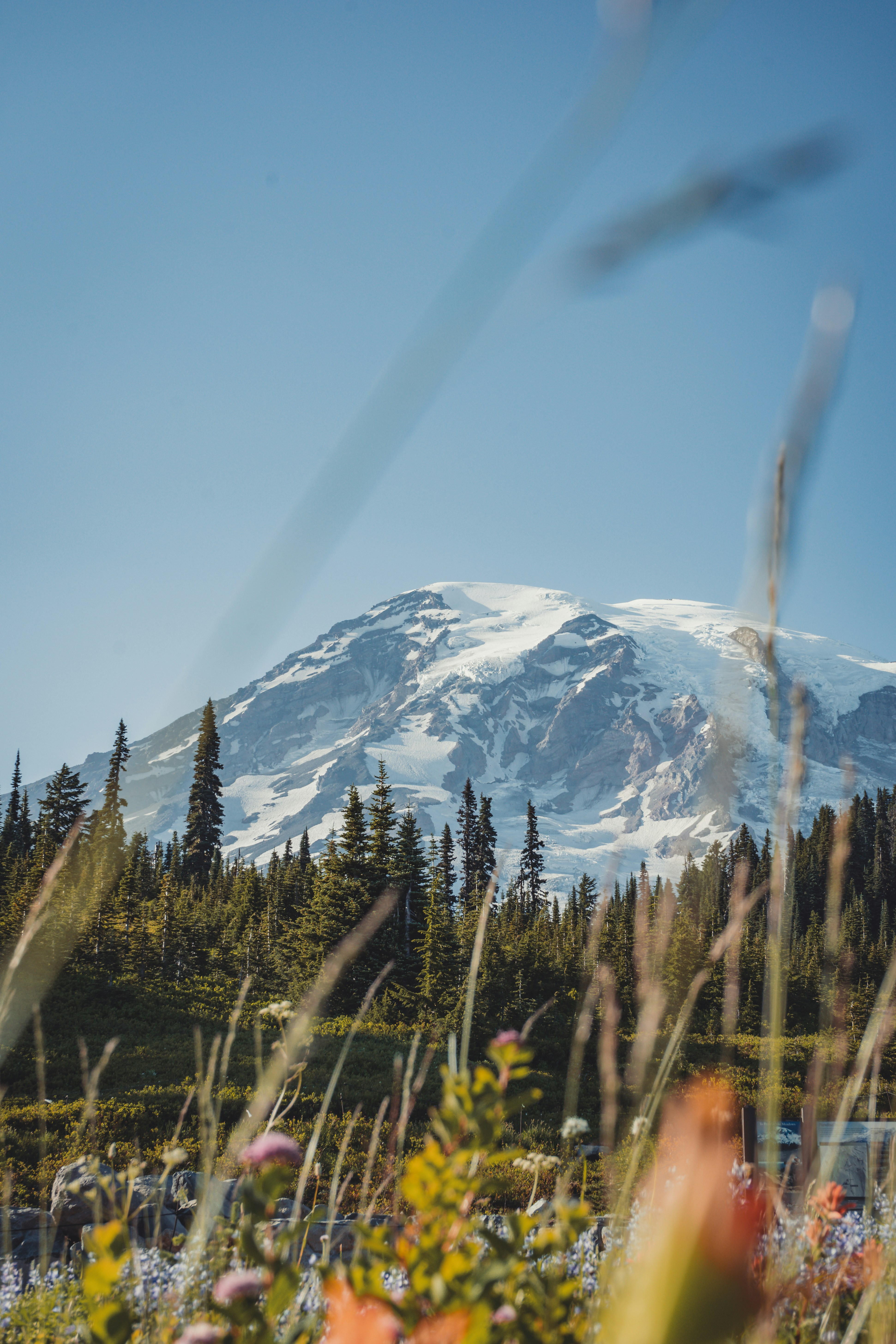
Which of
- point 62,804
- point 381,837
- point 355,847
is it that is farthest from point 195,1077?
point 62,804

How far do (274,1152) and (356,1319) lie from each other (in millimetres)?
466

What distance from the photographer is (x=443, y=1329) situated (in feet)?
3.73

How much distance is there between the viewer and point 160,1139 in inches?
411

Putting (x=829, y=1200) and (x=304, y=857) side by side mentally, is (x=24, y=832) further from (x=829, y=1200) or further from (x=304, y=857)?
(x=829, y=1200)

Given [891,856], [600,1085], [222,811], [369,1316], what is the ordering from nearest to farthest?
[369,1316], [600,1085], [222,811], [891,856]

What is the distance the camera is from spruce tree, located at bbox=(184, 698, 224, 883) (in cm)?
4775

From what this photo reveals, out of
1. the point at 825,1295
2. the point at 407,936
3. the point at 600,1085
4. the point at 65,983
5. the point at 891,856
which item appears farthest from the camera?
the point at 891,856

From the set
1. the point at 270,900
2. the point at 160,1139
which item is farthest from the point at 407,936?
the point at 160,1139

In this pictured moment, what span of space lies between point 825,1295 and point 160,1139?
10511 mm

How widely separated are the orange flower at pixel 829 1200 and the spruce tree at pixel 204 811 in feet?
155

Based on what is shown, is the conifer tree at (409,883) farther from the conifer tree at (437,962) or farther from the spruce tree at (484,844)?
the spruce tree at (484,844)

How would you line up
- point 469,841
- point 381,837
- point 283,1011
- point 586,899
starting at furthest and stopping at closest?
point 586,899 → point 469,841 → point 381,837 → point 283,1011

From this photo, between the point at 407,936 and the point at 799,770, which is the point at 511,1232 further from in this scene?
the point at 407,936

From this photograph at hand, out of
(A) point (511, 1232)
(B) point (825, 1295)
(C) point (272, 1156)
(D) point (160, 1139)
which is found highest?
(C) point (272, 1156)
